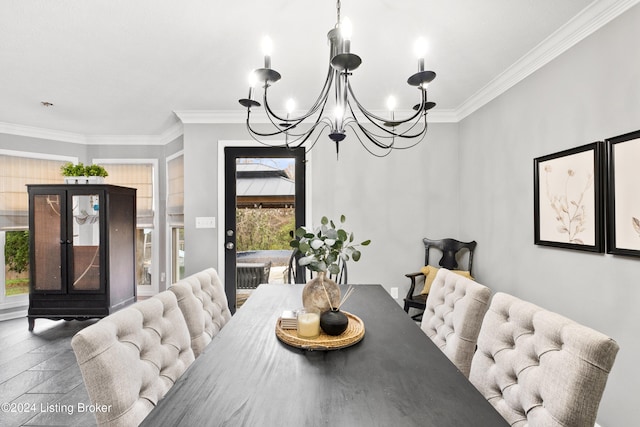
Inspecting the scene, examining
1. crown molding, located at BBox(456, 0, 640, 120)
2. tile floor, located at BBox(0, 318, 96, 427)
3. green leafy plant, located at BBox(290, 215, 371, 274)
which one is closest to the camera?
green leafy plant, located at BBox(290, 215, 371, 274)

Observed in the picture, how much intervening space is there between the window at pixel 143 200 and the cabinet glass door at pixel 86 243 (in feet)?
2.97

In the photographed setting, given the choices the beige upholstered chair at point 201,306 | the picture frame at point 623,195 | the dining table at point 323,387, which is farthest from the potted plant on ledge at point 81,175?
the picture frame at point 623,195

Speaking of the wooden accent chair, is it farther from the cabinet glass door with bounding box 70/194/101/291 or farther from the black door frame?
the cabinet glass door with bounding box 70/194/101/291

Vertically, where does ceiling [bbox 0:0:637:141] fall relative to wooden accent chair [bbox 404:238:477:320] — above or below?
above

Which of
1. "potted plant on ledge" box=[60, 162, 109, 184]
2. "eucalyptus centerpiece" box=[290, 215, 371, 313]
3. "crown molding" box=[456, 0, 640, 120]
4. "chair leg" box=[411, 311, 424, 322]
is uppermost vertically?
"crown molding" box=[456, 0, 640, 120]

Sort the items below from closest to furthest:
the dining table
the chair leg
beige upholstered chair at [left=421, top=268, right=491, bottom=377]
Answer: the dining table, beige upholstered chair at [left=421, top=268, right=491, bottom=377], the chair leg

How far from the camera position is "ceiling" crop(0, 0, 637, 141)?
1.75 metres

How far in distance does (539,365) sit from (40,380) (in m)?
3.32

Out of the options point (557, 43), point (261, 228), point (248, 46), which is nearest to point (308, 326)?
point (248, 46)

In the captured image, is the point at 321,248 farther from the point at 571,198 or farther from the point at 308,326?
the point at 571,198

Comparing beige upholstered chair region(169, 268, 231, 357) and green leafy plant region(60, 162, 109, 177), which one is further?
green leafy plant region(60, 162, 109, 177)

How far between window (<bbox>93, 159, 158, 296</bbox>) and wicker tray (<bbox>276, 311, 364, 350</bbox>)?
3.78 metres

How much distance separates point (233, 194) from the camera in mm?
3502

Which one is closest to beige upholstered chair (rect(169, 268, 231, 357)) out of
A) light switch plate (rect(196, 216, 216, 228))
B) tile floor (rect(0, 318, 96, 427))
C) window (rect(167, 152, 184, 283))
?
tile floor (rect(0, 318, 96, 427))
